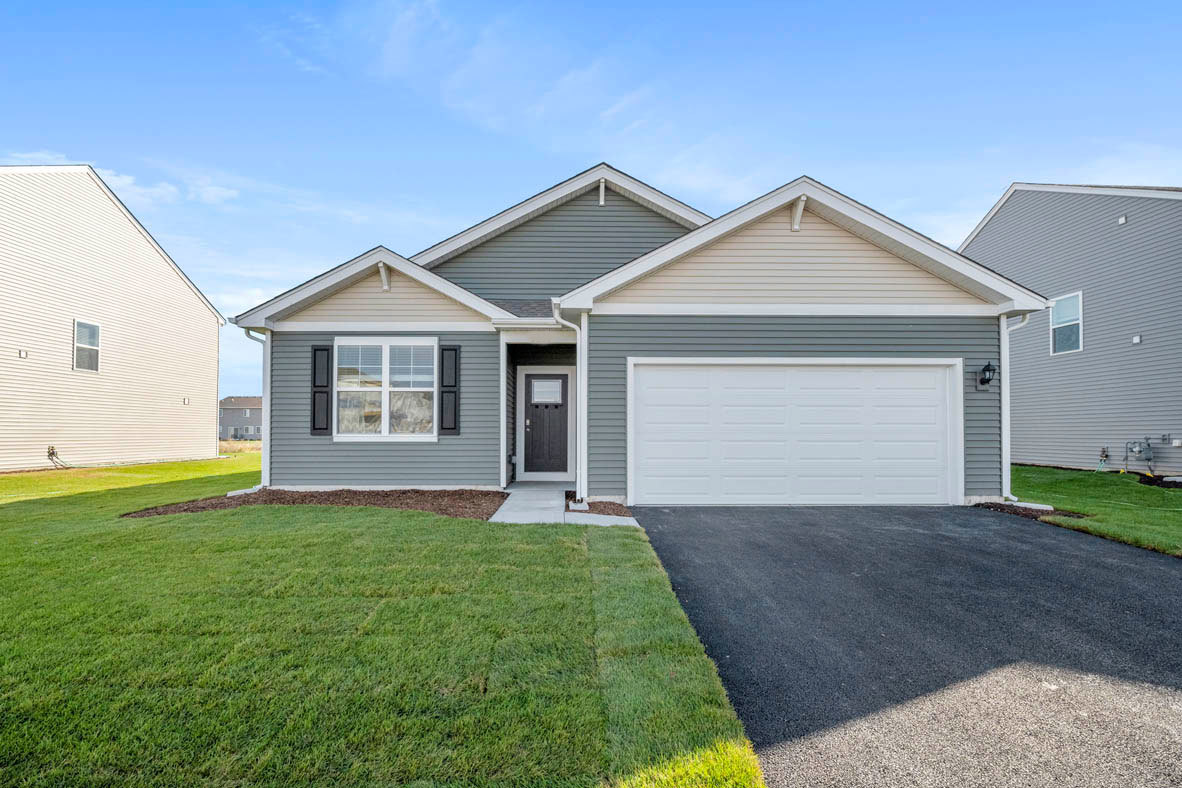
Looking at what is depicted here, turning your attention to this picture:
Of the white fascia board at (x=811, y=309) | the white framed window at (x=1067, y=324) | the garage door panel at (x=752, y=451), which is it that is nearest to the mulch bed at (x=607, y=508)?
the garage door panel at (x=752, y=451)

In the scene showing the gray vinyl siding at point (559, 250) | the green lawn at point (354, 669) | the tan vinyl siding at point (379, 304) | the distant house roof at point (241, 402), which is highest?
the gray vinyl siding at point (559, 250)

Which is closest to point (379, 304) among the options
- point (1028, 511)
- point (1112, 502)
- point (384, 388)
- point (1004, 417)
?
point (384, 388)

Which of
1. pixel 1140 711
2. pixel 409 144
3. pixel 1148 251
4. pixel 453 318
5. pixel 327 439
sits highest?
pixel 409 144

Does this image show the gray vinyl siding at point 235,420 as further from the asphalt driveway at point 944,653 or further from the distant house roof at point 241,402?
the asphalt driveway at point 944,653

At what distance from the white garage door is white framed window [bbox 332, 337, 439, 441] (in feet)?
11.6

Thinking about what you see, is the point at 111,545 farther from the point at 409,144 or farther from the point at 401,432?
the point at 409,144

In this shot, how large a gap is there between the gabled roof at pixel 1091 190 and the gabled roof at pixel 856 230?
7.24 m

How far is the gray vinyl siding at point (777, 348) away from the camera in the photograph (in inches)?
311

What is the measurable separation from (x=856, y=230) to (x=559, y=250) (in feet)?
17.4

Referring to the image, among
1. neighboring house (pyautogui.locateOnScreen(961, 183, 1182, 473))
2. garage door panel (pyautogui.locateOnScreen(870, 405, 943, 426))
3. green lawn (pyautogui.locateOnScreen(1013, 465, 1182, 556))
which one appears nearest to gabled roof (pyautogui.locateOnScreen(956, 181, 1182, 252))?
neighboring house (pyautogui.locateOnScreen(961, 183, 1182, 473))

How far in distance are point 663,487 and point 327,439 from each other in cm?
555

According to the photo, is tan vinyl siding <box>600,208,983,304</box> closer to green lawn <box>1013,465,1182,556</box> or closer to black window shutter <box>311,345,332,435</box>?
green lawn <box>1013,465,1182,556</box>

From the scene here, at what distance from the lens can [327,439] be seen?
29.5ft

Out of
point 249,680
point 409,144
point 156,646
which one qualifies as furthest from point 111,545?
point 409,144
